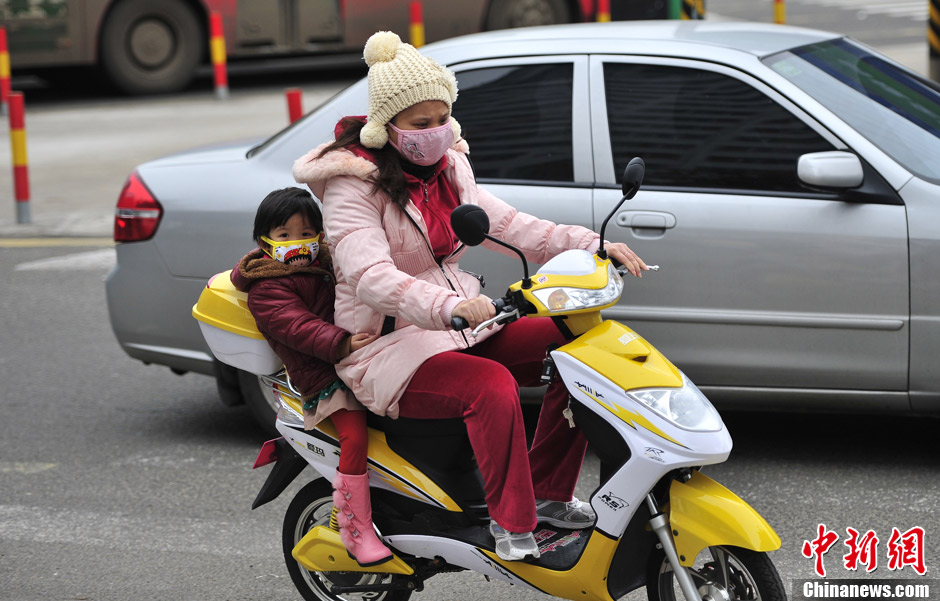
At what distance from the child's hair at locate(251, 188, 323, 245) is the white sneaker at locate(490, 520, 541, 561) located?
3.46 ft

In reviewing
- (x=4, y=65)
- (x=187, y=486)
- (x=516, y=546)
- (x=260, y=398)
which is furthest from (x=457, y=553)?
(x=4, y=65)

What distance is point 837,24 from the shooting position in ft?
66.1

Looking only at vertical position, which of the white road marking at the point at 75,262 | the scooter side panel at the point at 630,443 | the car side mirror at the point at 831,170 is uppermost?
the car side mirror at the point at 831,170

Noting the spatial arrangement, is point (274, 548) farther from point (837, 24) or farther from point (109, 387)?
point (837, 24)

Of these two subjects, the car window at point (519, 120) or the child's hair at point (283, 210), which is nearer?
the child's hair at point (283, 210)

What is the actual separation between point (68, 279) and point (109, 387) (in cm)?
222

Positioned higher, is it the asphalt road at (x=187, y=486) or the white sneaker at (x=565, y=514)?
the white sneaker at (x=565, y=514)

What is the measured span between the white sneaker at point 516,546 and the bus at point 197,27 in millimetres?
11894

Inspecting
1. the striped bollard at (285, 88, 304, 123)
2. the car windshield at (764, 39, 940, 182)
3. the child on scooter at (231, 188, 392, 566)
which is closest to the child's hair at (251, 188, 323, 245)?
the child on scooter at (231, 188, 392, 566)

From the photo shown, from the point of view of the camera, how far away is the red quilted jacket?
3432 mm

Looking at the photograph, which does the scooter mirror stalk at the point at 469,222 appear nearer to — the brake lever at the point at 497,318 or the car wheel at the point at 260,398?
the brake lever at the point at 497,318

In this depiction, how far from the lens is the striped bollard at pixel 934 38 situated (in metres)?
10.0

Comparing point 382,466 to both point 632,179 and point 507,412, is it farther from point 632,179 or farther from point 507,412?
point 632,179

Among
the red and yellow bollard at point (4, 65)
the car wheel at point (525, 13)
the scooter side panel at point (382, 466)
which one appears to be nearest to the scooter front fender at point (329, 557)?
the scooter side panel at point (382, 466)
